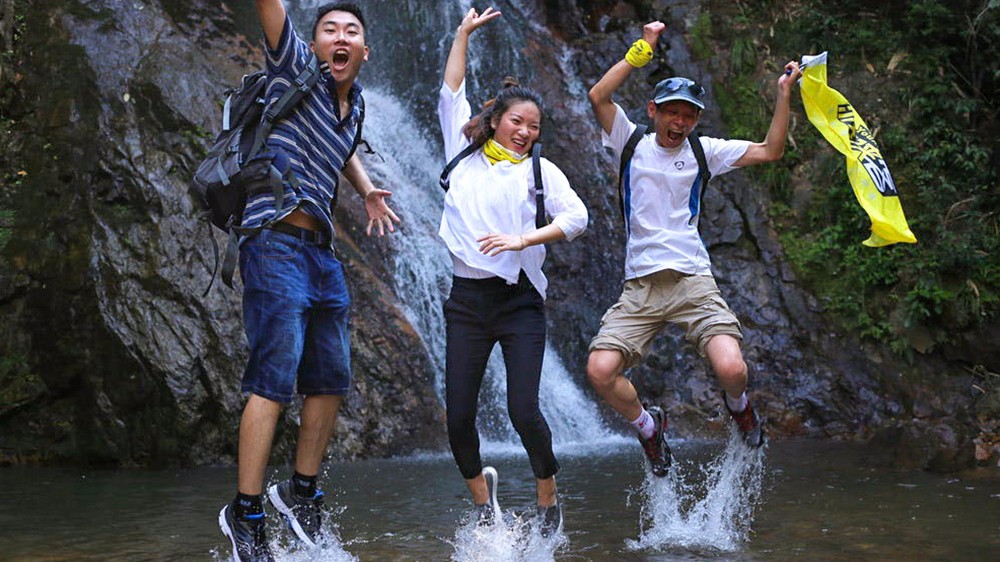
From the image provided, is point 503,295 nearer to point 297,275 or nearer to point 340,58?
point 297,275

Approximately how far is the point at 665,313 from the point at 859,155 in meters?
1.29

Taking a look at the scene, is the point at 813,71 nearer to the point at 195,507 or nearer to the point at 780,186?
the point at 195,507

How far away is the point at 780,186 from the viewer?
12.1 metres

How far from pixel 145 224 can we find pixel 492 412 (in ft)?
12.0

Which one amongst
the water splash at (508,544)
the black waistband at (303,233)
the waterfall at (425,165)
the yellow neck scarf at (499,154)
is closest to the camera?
the black waistband at (303,233)

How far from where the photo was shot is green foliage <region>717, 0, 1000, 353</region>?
10.7 m

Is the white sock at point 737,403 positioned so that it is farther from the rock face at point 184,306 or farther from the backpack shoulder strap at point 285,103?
the rock face at point 184,306

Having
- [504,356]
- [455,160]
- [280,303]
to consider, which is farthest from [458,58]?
A: [280,303]

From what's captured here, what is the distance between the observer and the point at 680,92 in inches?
205

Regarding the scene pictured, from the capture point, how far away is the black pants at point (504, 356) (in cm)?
461

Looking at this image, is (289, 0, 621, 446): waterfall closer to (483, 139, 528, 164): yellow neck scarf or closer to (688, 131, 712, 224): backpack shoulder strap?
(688, 131, 712, 224): backpack shoulder strap

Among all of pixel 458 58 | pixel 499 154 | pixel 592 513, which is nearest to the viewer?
pixel 499 154

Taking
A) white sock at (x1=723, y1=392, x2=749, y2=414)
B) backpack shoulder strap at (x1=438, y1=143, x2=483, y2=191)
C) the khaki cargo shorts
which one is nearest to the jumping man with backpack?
backpack shoulder strap at (x1=438, y1=143, x2=483, y2=191)

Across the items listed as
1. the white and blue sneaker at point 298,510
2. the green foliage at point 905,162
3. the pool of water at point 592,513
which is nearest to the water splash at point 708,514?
the pool of water at point 592,513
